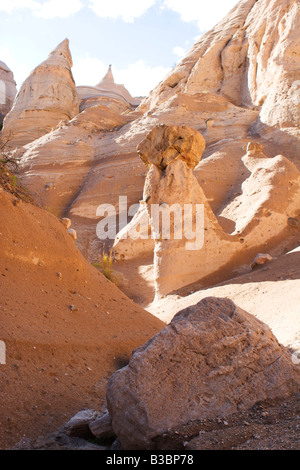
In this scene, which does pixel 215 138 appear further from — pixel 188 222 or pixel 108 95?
pixel 108 95

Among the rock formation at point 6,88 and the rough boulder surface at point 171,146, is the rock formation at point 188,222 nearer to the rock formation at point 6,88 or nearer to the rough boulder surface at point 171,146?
the rough boulder surface at point 171,146

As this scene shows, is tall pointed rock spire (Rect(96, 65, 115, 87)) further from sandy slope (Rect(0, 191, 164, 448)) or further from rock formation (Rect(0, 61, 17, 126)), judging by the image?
sandy slope (Rect(0, 191, 164, 448))

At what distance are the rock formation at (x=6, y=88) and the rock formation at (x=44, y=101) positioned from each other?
24.1 ft

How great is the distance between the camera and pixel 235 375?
2668mm

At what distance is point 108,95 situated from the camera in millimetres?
32719

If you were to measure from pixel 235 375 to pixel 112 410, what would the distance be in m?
0.83

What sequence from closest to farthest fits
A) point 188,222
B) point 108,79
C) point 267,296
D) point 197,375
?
point 197,375 < point 267,296 < point 188,222 < point 108,79

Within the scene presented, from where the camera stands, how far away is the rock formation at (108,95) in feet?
99.9

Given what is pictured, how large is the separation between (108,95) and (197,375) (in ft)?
107

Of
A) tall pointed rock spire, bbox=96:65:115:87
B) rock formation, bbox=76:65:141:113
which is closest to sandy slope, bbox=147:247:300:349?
rock formation, bbox=76:65:141:113

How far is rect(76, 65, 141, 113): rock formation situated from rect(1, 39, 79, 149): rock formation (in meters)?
2.39

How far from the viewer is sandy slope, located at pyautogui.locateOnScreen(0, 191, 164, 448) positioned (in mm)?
3133

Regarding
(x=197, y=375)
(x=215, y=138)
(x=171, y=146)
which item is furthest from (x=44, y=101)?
(x=197, y=375)
